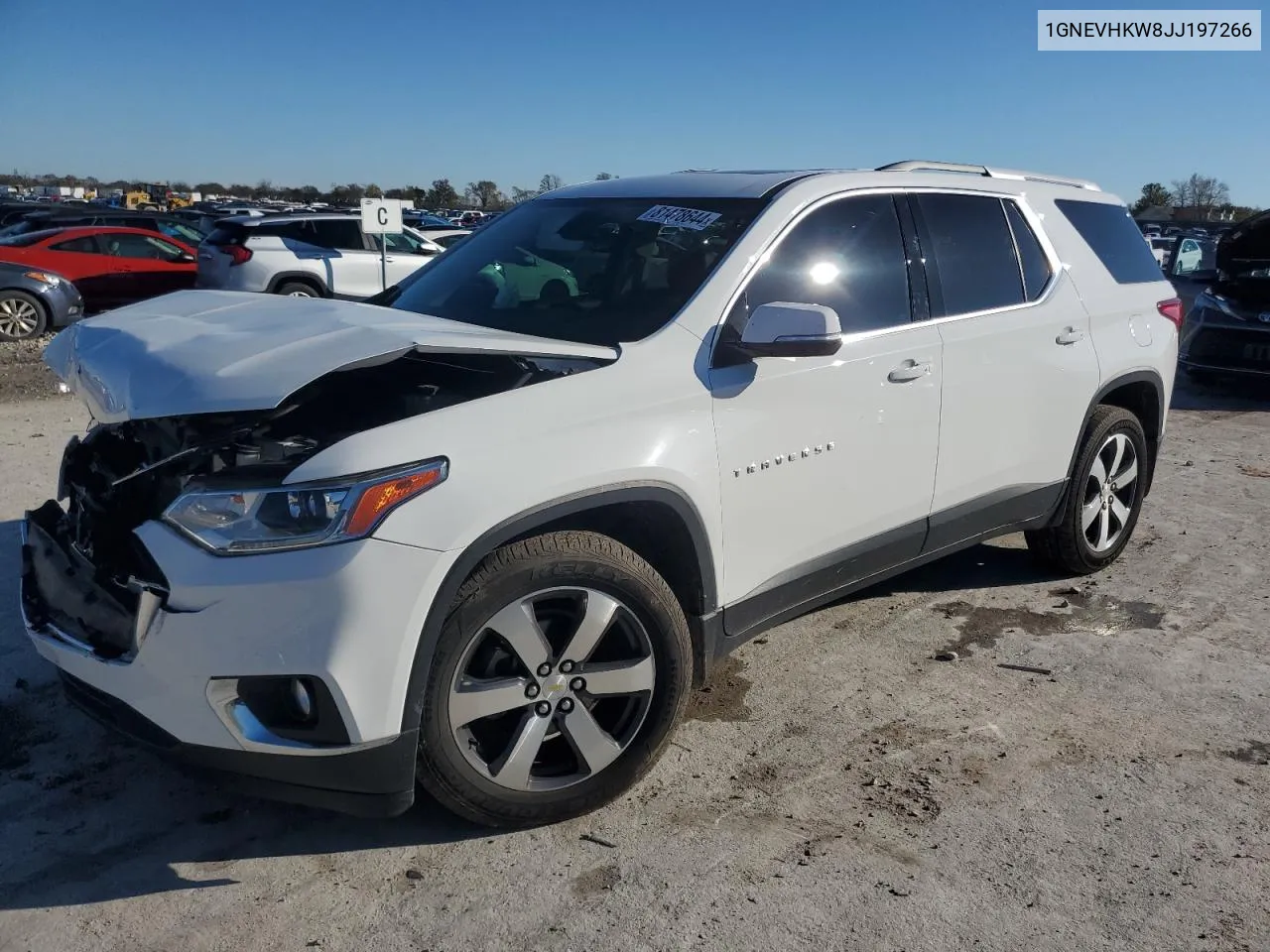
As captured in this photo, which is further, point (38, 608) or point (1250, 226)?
point (1250, 226)

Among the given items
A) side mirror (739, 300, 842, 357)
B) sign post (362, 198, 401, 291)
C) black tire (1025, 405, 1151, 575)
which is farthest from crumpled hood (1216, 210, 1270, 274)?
sign post (362, 198, 401, 291)

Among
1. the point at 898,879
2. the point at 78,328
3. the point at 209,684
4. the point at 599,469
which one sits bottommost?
the point at 898,879

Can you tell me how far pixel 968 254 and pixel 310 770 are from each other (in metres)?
3.16

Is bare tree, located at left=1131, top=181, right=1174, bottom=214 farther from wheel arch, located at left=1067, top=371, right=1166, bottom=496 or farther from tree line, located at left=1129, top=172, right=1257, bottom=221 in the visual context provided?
wheel arch, located at left=1067, top=371, right=1166, bottom=496

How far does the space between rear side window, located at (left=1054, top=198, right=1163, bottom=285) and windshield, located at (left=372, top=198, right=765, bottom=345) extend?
2128mm

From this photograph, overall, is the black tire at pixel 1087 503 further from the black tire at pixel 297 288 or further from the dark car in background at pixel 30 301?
the black tire at pixel 297 288

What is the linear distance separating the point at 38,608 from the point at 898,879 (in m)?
2.56

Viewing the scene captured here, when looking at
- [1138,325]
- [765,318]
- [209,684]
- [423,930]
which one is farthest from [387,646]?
[1138,325]

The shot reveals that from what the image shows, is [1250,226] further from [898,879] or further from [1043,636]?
[898,879]

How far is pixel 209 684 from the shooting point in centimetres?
251

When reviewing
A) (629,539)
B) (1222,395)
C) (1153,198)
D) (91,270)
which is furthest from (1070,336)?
(1153,198)

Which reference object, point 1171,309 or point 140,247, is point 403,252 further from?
point 1171,309

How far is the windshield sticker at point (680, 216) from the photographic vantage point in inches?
142

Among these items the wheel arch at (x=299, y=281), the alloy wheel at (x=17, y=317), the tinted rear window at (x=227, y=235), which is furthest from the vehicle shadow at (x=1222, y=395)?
the alloy wheel at (x=17, y=317)
